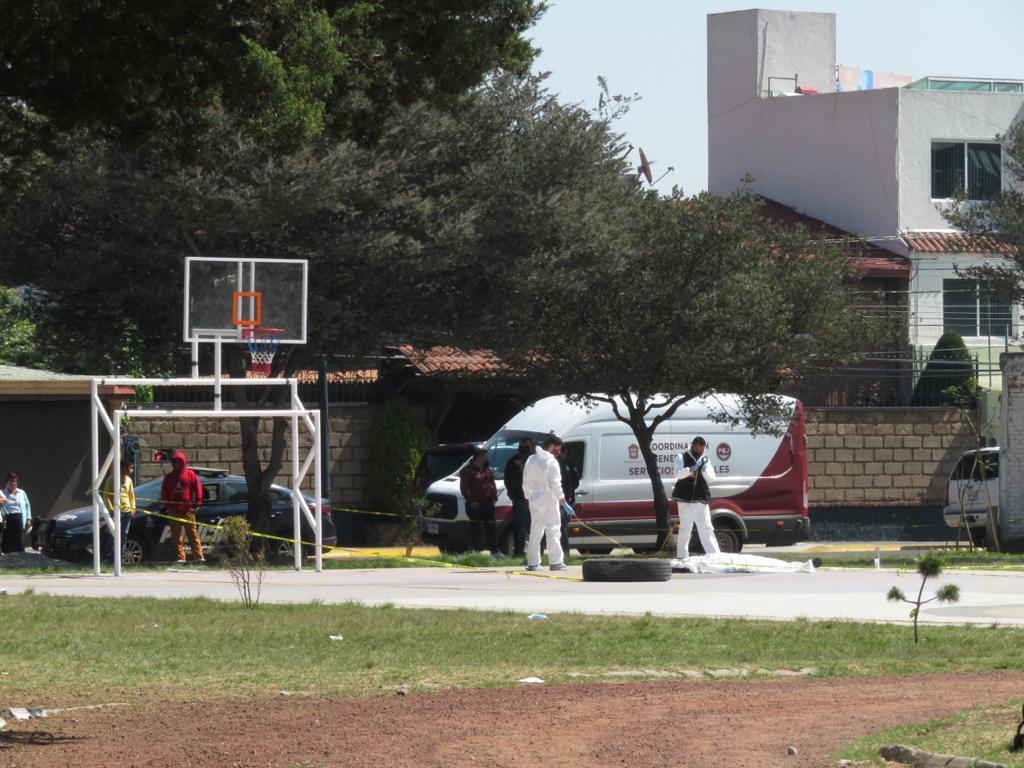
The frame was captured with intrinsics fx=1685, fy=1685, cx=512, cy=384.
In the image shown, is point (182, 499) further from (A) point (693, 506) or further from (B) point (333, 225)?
(A) point (693, 506)

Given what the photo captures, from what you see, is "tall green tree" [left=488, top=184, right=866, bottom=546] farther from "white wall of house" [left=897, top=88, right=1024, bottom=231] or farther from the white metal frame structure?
"white wall of house" [left=897, top=88, right=1024, bottom=231]

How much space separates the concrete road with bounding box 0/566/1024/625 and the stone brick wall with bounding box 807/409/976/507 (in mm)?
13057

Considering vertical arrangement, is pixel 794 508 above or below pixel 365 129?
below

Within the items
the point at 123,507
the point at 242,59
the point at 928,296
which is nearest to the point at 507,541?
the point at 123,507

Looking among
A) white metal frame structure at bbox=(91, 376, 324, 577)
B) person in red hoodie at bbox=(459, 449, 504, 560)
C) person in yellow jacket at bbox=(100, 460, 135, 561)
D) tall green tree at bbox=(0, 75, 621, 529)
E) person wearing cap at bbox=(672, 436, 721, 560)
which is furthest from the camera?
person in red hoodie at bbox=(459, 449, 504, 560)

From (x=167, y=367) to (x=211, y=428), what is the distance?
136 inches

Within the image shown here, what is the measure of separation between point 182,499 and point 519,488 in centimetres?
483

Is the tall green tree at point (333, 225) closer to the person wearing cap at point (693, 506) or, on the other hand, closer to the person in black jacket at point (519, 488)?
the person in black jacket at point (519, 488)

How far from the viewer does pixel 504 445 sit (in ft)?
90.4

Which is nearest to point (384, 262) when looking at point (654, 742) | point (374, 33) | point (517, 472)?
point (517, 472)

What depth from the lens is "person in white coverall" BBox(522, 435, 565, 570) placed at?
21609 mm

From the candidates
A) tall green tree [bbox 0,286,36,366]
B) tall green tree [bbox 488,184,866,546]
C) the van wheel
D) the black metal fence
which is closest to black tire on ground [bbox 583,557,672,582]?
tall green tree [bbox 488,184,866,546]

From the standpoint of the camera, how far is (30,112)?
12023mm

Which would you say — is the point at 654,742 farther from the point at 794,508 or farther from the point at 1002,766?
the point at 794,508
